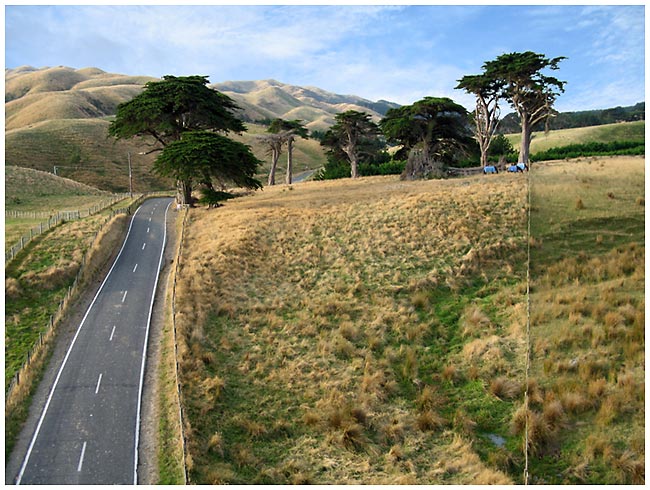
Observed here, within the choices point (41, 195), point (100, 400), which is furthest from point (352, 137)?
point (100, 400)

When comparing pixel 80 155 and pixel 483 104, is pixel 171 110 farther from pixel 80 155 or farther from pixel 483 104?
pixel 80 155

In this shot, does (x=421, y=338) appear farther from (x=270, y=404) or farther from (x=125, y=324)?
(x=125, y=324)

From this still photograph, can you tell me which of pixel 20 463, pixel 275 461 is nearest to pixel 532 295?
pixel 275 461

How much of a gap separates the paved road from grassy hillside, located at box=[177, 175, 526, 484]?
2.17 m

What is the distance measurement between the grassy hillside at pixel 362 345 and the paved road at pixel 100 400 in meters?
2.17

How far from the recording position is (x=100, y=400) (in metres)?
17.0

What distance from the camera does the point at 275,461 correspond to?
42.6ft

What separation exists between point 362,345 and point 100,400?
396 inches

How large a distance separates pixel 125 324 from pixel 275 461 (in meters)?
13.5

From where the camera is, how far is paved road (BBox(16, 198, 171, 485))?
13664 mm

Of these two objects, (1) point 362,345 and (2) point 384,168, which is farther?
(2) point 384,168

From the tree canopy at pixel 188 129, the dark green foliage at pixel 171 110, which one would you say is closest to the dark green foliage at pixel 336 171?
the tree canopy at pixel 188 129

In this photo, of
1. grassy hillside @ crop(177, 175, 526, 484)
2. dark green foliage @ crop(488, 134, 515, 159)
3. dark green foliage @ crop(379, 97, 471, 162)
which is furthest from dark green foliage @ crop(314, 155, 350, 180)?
grassy hillside @ crop(177, 175, 526, 484)

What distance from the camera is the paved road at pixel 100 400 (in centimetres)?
1366
